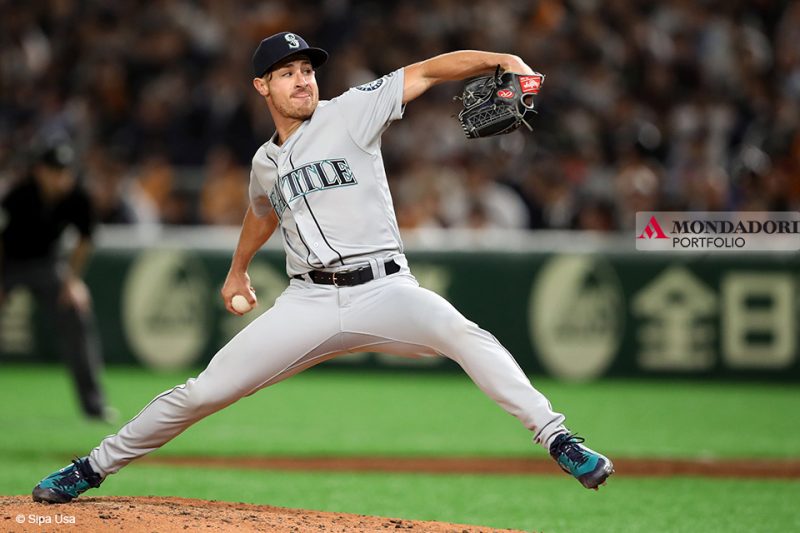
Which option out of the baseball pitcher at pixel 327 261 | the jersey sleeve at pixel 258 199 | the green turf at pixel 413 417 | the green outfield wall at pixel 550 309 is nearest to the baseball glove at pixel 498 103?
the baseball pitcher at pixel 327 261

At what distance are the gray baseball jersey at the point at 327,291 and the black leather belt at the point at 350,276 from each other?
0.06 feet

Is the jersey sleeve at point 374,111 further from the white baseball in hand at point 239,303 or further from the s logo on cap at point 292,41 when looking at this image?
the white baseball in hand at point 239,303

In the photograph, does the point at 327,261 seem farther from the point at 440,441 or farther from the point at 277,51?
the point at 440,441

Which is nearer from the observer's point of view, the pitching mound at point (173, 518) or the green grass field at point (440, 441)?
the pitching mound at point (173, 518)

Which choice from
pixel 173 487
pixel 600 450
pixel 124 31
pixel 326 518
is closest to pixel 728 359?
pixel 600 450

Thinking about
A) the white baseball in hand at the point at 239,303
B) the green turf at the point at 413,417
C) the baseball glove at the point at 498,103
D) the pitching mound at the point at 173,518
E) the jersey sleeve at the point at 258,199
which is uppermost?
the baseball glove at the point at 498,103

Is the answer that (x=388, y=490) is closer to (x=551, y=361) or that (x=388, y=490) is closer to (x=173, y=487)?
(x=173, y=487)

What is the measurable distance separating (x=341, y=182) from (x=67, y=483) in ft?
Result: 5.69

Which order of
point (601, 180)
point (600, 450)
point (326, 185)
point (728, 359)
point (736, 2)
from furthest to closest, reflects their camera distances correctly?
1. point (736, 2)
2. point (601, 180)
3. point (728, 359)
4. point (600, 450)
5. point (326, 185)

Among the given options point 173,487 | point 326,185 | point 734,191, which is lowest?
point 173,487

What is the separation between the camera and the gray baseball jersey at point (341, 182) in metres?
5.09

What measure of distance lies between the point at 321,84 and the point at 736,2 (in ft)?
16.8

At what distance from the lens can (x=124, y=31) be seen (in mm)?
16609

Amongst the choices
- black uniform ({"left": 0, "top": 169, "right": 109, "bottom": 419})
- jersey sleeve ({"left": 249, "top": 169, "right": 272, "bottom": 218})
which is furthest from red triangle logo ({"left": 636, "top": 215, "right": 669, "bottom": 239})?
jersey sleeve ({"left": 249, "top": 169, "right": 272, "bottom": 218})
